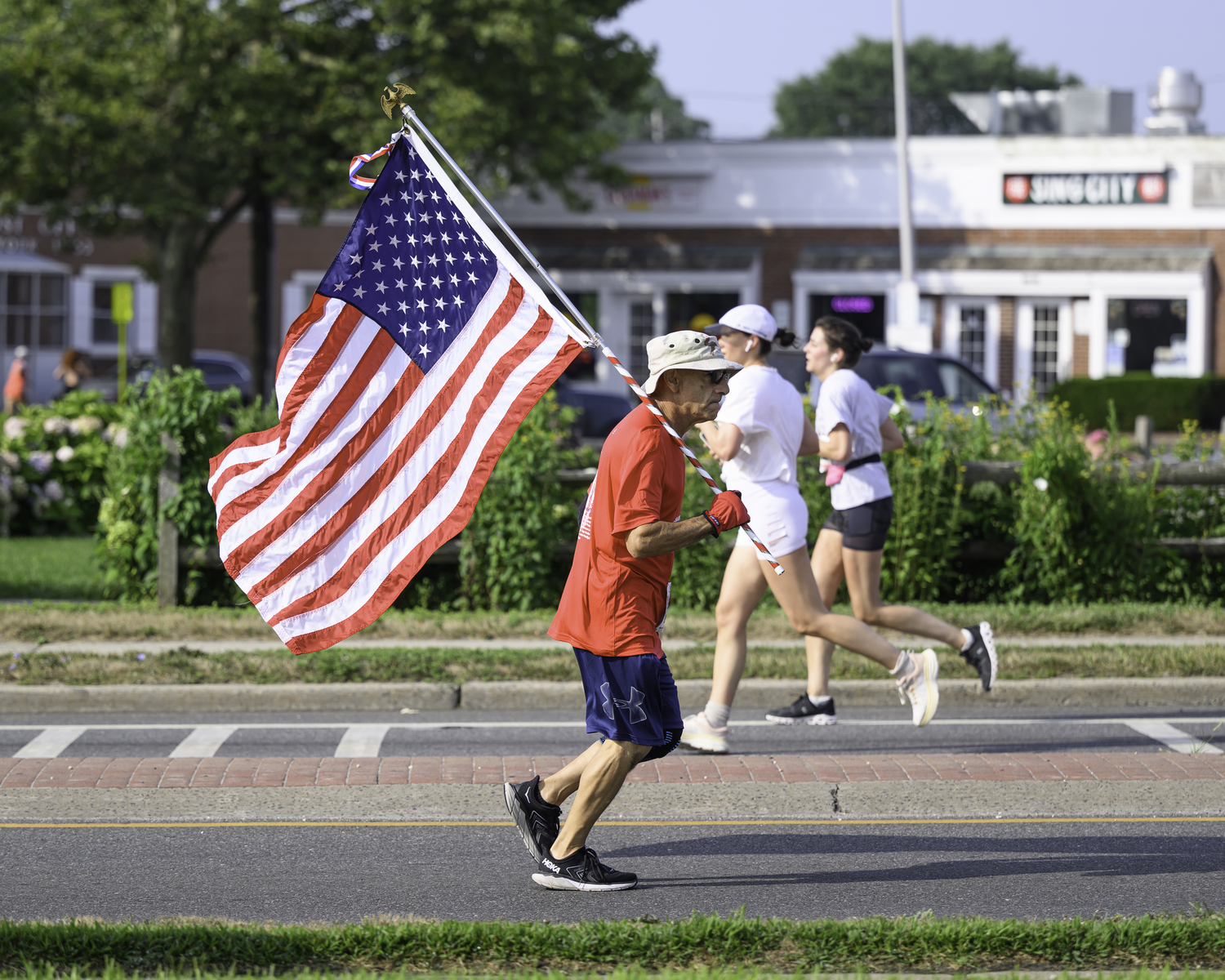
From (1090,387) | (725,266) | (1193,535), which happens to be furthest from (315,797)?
(725,266)

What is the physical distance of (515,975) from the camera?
159 inches

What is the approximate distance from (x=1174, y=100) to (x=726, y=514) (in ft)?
113

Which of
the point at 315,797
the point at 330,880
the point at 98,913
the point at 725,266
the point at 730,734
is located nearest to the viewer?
A: the point at 98,913

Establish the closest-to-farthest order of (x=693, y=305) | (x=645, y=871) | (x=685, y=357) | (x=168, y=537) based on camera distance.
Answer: (x=685, y=357) < (x=645, y=871) < (x=168, y=537) < (x=693, y=305)

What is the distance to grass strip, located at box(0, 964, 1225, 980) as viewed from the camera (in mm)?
3896

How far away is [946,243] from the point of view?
33.2m

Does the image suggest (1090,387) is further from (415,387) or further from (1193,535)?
(415,387)

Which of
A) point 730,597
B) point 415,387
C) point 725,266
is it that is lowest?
point 730,597

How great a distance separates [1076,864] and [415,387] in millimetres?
2942

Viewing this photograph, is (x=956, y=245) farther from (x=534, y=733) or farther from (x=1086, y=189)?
(x=534, y=733)

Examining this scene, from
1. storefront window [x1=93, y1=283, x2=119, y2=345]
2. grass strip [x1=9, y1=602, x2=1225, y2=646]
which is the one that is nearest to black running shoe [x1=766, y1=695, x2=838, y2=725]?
grass strip [x1=9, y1=602, x2=1225, y2=646]

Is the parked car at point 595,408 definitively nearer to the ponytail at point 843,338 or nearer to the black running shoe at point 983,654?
the ponytail at point 843,338

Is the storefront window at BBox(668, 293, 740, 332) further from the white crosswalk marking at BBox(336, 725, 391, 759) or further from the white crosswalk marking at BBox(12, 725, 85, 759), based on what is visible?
the white crosswalk marking at BBox(12, 725, 85, 759)

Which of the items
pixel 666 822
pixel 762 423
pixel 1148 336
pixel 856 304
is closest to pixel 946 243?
pixel 856 304
